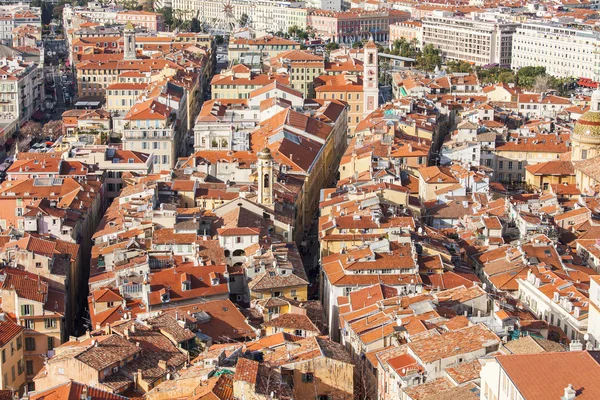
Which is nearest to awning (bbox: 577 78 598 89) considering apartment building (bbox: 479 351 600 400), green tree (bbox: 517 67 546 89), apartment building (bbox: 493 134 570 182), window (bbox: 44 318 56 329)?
green tree (bbox: 517 67 546 89)

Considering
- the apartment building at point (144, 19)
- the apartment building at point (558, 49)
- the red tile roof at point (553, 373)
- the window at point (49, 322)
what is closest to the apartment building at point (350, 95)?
the apartment building at point (558, 49)

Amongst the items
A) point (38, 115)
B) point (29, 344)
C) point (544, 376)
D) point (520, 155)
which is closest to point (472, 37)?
point (38, 115)

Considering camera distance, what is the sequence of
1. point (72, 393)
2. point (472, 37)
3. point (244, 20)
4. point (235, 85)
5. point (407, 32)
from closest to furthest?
point (72, 393), point (235, 85), point (472, 37), point (407, 32), point (244, 20)

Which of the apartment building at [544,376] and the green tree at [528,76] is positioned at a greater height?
the apartment building at [544,376]

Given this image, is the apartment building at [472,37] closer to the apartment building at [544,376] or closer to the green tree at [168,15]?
the green tree at [168,15]

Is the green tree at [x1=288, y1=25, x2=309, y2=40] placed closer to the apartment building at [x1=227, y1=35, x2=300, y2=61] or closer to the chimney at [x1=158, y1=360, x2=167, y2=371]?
the apartment building at [x1=227, y1=35, x2=300, y2=61]

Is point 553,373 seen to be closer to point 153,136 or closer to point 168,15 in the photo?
point 153,136
